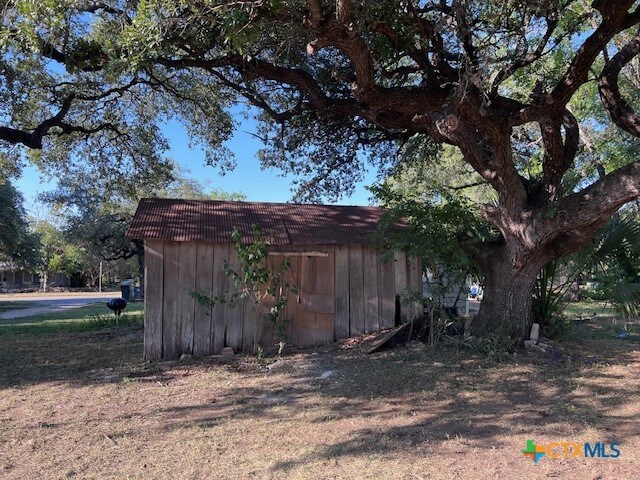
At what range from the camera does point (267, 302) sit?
891cm

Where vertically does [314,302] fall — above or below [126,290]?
above

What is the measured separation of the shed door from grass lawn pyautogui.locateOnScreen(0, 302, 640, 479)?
449mm

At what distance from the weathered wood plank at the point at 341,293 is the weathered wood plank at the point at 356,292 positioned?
0.08 meters

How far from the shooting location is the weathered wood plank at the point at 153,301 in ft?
27.7

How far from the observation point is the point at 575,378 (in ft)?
21.4

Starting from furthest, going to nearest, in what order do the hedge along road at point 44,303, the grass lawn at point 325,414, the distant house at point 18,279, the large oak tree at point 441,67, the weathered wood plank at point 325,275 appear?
1. the distant house at point 18,279
2. the hedge along road at point 44,303
3. the weathered wood plank at point 325,275
4. the large oak tree at point 441,67
5. the grass lawn at point 325,414

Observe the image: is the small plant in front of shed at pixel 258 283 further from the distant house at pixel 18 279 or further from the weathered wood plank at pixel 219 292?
the distant house at pixel 18 279

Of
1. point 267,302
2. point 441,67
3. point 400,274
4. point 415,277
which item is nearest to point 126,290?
point 267,302

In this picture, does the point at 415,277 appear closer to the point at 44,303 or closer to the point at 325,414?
the point at 325,414

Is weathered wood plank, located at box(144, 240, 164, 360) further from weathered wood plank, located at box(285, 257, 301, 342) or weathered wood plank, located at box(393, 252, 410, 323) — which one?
weathered wood plank, located at box(393, 252, 410, 323)

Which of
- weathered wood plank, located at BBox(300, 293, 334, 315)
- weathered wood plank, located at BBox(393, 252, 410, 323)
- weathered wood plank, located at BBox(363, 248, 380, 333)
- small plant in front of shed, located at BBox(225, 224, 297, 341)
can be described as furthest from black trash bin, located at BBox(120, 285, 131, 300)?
weathered wood plank, located at BBox(393, 252, 410, 323)

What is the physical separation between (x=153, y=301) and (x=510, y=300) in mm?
5988

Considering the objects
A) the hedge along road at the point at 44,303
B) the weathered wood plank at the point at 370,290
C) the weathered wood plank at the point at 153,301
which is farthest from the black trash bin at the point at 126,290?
the weathered wood plank at the point at 370,290

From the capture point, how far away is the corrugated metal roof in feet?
28.2
